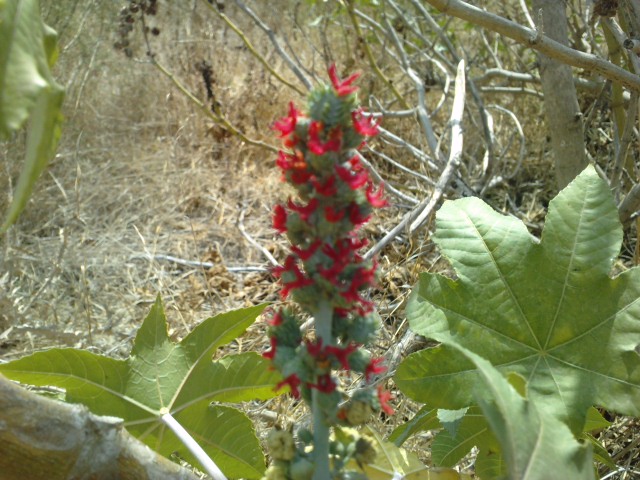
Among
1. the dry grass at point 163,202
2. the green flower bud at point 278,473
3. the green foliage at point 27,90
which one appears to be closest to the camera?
the green foliage at point 27,90

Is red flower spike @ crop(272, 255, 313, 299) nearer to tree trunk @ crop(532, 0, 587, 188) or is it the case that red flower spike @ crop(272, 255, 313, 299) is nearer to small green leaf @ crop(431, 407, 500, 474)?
small green leaf @ crop(431, 407, 500, 474)

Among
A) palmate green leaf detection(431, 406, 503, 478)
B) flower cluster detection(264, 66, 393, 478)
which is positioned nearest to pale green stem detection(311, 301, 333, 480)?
flower cluster detection(264, 66, 393, 478)

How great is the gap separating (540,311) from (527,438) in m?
0.39

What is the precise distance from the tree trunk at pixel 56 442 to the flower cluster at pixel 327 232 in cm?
23

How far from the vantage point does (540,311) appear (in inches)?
37.1

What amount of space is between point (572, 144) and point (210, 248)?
136cm

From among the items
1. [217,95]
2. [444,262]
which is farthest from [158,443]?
[217,95]

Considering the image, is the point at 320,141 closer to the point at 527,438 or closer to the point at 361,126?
the point at 361,126

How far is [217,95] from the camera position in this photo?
3398 mm

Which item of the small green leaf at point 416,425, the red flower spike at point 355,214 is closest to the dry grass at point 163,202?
the small green leaf at point 416,425

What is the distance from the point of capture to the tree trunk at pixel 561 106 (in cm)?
162

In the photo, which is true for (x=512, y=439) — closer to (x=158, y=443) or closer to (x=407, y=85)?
(x=158, y=443)

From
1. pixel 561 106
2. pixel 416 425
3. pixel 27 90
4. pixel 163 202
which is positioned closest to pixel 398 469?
pixel 416 425

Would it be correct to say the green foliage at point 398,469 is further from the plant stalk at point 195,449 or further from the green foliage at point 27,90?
the green foliage at point 27,90
